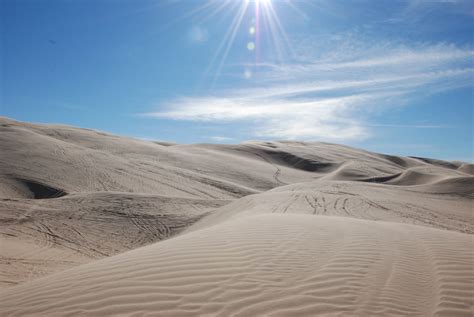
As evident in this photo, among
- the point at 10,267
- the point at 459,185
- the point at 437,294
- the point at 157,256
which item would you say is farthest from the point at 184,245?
the point at 459,185

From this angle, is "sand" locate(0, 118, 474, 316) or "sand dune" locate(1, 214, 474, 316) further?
Result: "sand" locate(0, 118, 474, 316)

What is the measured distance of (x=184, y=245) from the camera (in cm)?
564

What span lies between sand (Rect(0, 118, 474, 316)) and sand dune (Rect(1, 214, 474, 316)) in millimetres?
20

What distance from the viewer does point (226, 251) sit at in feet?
16.9

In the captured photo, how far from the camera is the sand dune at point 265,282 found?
Result: 11.5 ft

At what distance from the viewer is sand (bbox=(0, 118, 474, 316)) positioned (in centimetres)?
365

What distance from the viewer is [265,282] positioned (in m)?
4.02

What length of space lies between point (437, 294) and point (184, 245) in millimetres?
3691

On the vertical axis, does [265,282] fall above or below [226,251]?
below

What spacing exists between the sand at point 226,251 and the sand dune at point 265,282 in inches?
0.8

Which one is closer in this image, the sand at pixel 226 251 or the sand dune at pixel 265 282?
the sand dune at pixel 265 282

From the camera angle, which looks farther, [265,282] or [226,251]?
[226,251]

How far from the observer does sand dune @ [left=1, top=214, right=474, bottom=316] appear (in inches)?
138

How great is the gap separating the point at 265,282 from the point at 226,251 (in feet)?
4.12
